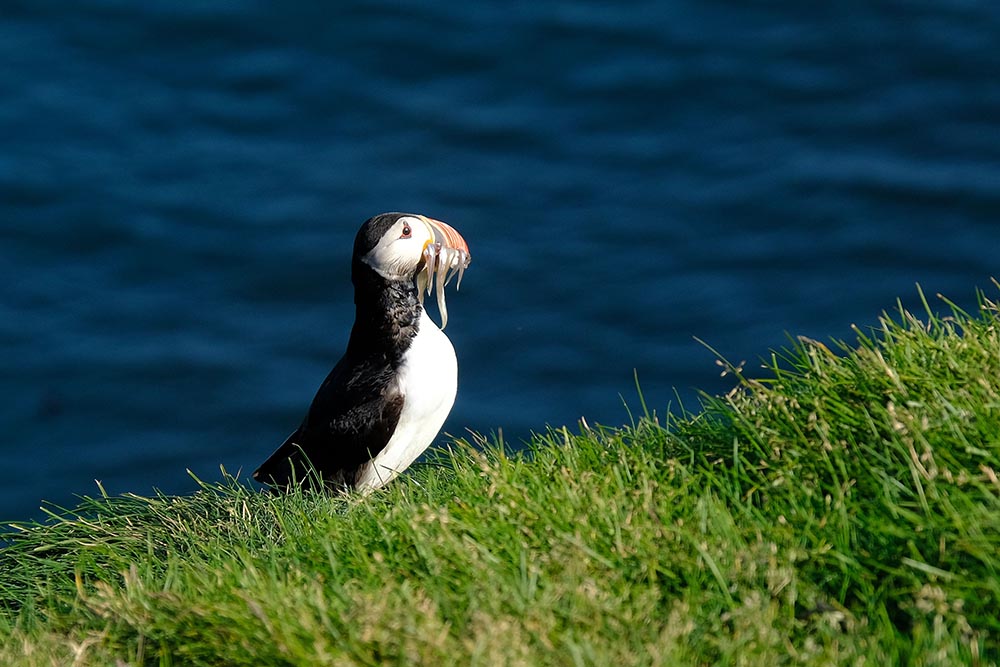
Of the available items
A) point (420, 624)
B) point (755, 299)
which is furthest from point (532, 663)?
point (755, 299)

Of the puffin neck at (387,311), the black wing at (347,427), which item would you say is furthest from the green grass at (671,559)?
the puffin neck at (387,311)

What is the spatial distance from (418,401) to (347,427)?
0.32 meters

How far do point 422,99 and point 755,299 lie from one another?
3.46 meters

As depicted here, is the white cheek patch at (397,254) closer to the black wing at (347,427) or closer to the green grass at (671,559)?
the black wing at (347,427)

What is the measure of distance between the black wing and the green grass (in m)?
→ 1.43

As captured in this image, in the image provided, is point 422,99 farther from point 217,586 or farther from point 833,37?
point 217,586

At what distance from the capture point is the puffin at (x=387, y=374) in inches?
213

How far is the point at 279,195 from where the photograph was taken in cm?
1034

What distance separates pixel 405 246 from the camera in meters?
5.44

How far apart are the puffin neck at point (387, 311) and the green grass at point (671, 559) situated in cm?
163

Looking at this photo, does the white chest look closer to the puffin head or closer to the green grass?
the puffin head

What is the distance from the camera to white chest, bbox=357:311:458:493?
5.41m

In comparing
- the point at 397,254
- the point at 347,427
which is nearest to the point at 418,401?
the point at 347,427

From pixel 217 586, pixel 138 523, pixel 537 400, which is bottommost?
pixel 537 400
